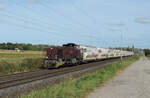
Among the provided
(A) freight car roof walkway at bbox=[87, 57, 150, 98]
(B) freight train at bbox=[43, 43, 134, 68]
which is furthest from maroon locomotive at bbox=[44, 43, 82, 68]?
(A) freight car roof walkway at bbox=[87, 57, 150, 98]

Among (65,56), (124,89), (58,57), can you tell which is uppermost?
(65,56)

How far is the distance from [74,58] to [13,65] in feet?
31.7

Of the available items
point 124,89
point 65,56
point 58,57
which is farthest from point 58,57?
point 124,89

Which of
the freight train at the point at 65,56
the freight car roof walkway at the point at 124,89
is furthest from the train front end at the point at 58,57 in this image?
Result: the freight car roof walkway at the point at 124,89

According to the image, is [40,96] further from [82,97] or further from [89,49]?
[89,49]

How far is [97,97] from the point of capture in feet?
24.6

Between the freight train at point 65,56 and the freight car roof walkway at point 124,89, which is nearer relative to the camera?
the freight car roof walkway at point 124,89

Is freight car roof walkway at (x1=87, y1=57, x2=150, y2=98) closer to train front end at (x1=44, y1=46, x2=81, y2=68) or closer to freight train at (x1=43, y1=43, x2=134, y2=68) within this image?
train front end at (x1=44, y1=46, x2=81, y2=68)

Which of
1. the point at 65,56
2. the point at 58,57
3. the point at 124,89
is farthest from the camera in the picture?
the point at 65,56

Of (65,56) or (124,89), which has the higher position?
(65,56)

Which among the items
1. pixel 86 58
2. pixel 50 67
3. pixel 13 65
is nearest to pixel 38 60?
pixel 50 67

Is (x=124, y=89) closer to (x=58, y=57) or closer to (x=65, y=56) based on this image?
(x=58, y=57)

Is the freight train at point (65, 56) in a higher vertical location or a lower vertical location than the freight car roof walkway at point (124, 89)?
higher

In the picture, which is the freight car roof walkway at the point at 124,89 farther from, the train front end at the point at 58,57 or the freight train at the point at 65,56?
the freight train at the point at 65,56
